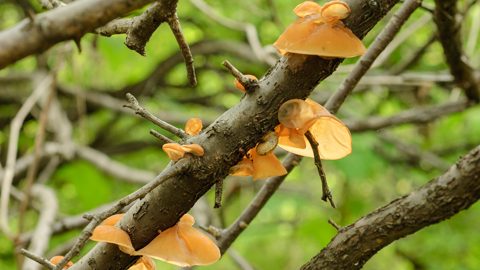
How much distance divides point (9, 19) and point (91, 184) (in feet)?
4.11

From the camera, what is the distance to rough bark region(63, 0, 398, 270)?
2.63 feet

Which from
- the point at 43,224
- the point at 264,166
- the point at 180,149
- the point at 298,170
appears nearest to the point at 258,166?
the point at 264,166

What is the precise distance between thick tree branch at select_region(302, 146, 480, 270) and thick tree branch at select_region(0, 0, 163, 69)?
1.61 feet

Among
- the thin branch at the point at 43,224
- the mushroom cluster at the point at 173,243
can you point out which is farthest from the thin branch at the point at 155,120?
the thin branch at the point at 43,224

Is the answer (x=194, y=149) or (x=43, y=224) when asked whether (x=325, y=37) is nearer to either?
(x=194, y=149)

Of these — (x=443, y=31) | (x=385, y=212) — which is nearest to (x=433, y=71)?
(x=443, y=31)

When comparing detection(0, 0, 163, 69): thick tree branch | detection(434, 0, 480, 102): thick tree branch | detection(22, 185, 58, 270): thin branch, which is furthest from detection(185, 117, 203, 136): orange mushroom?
detection(22, 185, 58, 270): thin branch

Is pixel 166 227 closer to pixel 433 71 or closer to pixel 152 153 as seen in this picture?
pixel 433 71

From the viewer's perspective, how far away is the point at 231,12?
3293 millimetres

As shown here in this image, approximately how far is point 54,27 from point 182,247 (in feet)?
1.29

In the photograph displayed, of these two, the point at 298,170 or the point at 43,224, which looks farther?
the point at 298,170

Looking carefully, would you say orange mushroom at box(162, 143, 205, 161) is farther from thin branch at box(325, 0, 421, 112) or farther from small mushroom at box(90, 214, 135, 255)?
thin branch at box(325, 0, 421, 112)

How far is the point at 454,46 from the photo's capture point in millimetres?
1755

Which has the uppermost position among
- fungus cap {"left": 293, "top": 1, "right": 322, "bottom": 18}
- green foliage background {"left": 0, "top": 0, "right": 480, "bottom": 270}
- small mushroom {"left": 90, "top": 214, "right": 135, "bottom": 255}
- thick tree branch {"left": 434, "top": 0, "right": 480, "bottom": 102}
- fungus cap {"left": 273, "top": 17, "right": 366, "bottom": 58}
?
fungus cap {"left": 293, "top": 1, "right": 322, "bottom": 18}
